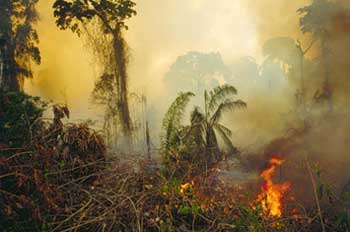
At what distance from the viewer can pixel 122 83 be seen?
21438 mm

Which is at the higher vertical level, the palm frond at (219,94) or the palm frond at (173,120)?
Result: the palm frond at (219,94)

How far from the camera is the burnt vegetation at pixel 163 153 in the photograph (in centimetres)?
461

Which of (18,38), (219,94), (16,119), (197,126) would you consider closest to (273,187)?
(219,94)

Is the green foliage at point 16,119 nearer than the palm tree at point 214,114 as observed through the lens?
Yes

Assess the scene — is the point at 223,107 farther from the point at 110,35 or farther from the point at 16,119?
the point at 16,119

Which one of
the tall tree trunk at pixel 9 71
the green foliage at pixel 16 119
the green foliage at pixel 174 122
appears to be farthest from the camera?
the tall tree trunk at pixel 9 71

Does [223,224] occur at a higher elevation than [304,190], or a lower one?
higher

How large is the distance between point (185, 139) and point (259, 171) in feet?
35.0

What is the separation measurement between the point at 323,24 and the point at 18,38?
92.3 feet

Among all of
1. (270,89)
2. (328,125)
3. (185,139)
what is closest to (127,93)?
(185,139)

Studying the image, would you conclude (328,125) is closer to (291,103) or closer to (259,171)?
(291,103)

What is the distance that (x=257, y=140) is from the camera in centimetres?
3456

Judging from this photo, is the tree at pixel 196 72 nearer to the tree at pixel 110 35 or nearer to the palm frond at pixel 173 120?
the tree at pixel 110 35

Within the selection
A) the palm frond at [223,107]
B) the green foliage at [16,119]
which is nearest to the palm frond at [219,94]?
the palm frond at [223,107]
